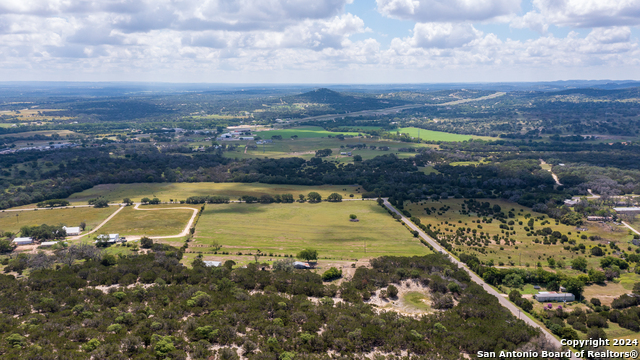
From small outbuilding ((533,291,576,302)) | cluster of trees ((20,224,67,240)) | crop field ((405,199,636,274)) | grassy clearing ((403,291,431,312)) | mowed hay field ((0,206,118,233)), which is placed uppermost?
cluster of trees ((20,224,67,240))

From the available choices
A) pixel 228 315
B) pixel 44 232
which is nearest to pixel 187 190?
pixel 44 232

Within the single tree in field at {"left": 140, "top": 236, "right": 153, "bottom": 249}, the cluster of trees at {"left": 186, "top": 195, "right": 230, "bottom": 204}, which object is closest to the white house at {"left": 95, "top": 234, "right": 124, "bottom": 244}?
the single tree in field at {"left": 140, "top": 236, "right": 153, "bottom": 249}

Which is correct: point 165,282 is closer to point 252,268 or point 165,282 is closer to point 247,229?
point 252,268

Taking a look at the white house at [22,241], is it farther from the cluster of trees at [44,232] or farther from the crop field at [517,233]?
the crop field at [517,233]

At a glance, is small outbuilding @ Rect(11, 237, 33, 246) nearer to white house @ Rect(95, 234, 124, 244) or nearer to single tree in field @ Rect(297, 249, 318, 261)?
white house @ Rect(95, 234, 124, 244)

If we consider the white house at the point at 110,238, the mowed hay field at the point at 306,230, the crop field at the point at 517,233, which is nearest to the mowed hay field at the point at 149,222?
the white house at the point at 110,238

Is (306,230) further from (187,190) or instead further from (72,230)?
(187,190)
